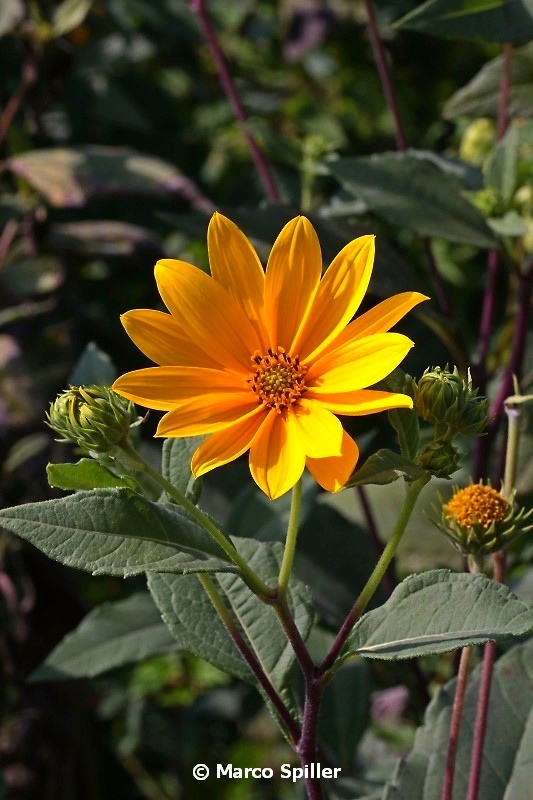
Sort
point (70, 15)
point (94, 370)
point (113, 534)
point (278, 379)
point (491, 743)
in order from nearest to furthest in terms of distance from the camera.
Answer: point (113, 534) → point (278, 379) → point (491, 743) → point (94, 370) → point (70, 15)

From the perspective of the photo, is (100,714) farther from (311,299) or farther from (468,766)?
(311,299)

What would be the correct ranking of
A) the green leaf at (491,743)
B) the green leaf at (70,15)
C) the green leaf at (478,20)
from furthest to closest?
the green leaf at (70,15) → the green leaf at (478,20) → the green leaf at (491,743)

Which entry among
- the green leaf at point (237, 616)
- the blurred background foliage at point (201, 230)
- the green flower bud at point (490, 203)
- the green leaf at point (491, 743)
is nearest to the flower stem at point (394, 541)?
the green leaf at point (237, 616)

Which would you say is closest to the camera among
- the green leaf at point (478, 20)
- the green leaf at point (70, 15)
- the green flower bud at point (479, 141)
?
the green leaf at point (478, 20)

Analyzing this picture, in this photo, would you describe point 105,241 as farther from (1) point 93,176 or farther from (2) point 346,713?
(2) point 346,713

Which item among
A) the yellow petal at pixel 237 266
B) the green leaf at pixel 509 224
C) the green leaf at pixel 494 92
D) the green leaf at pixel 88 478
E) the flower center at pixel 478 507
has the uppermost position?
the green leaf at pixel 494 92

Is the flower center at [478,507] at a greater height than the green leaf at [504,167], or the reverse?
the green leaf at [504,167]

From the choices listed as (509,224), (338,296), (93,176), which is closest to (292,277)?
(338,296)

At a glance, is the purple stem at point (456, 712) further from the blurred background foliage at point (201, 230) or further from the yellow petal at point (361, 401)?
the blurred background foliage at point (201, 230)
